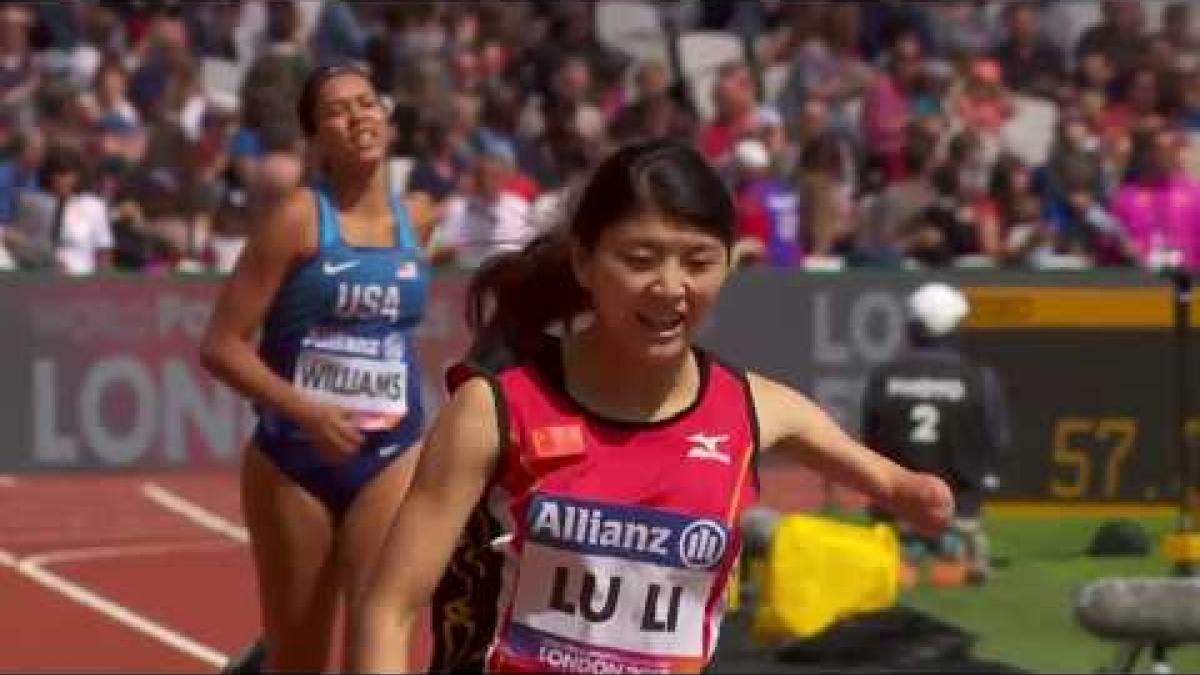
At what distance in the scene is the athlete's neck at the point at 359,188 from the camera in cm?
902

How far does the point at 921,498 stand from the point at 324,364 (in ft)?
13.1

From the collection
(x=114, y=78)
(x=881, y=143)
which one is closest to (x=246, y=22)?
(x=114, y=78)

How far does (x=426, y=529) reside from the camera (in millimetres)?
4844

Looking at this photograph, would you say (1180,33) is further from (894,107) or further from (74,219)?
(74,219)

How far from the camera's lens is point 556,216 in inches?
232

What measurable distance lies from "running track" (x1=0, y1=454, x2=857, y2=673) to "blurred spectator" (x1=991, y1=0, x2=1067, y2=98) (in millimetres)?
5957

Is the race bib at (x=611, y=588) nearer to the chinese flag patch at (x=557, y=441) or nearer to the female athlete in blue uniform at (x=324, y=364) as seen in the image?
the chinese flag patch at (x=557, y=441)

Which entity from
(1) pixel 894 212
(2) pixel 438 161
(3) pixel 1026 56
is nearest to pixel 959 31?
(3) pixel 1026 56

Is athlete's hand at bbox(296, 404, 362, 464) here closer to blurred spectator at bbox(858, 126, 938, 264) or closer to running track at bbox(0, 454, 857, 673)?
running track at bbox(0, 454, 857, 673)

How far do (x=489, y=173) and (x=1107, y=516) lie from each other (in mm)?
4496

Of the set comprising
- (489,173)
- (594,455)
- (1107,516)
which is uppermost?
(594,455)

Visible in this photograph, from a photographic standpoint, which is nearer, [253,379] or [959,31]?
[253,379]

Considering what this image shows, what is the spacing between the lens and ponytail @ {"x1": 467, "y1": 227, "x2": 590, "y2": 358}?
18.6ft

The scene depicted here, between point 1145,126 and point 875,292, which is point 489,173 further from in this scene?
point 1145,126
